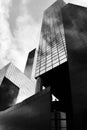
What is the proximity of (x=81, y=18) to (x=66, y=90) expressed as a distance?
48.4 ft

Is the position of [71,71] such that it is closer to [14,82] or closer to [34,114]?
[34,114]

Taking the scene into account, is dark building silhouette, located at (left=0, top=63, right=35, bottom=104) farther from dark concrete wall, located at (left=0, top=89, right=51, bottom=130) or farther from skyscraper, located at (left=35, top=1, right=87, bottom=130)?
dark concrete wall, located at (left=0, top=89, right=51, bottom=130)

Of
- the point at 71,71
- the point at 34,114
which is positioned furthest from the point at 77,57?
the point at 34,114

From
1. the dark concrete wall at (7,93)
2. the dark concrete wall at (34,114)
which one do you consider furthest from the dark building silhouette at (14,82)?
the dark concrete wall at (34,114)

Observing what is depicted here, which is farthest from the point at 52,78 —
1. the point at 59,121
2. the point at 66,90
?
the point at 59,121

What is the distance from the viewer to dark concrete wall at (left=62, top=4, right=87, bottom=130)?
555 inches

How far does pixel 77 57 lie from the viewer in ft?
63.6

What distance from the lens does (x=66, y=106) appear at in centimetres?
2238

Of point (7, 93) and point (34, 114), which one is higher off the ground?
point (7, 93)

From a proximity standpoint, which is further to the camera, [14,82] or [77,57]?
[14,82]

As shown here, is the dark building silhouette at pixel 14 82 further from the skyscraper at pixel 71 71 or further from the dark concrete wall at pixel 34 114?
the dark concrete wall at pixel 34 114

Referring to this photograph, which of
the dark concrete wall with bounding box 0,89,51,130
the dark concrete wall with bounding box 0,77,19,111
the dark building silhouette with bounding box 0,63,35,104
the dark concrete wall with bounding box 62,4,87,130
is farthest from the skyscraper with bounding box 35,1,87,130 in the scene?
the dark concrete wall with bounding box 0,77,19,111

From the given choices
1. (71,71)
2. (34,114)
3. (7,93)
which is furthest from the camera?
(7,93)

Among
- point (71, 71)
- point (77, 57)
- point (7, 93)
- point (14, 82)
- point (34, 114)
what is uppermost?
point (14, 82)
